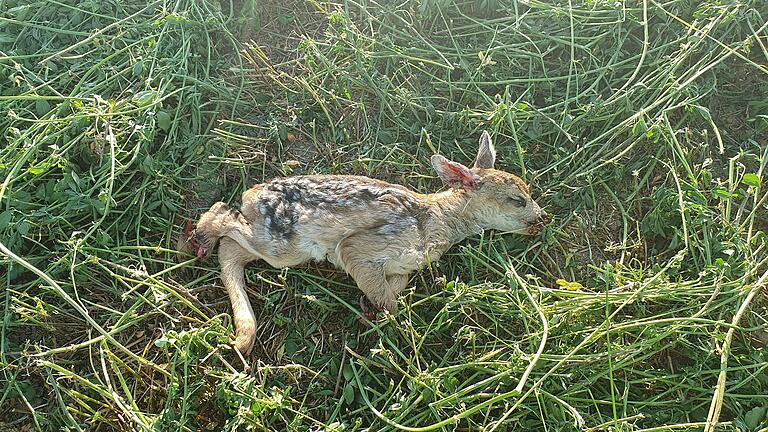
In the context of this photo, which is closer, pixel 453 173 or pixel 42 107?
pixel 453 173

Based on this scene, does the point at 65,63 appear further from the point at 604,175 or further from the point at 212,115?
the point at 604,175

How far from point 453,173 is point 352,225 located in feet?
2.57

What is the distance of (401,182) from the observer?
16.4 ft

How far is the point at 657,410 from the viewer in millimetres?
4043

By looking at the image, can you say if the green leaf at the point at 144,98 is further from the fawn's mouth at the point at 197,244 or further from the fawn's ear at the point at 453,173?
the fawn's ear at the point at 453,173

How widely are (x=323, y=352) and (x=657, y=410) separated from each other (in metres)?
2.01

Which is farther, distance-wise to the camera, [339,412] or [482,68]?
[482,68]

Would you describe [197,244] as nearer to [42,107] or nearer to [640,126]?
[42,107]

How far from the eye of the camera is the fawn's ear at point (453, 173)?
15.2 feet

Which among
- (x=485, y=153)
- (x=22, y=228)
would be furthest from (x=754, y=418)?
(x=22, y=228)

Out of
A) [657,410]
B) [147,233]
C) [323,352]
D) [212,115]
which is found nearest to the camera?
[657,410]

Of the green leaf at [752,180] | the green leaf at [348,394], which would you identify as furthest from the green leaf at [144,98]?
the green leaf at [752,180]

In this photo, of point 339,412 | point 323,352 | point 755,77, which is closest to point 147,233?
point 323,352

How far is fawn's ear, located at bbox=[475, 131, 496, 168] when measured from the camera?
15.6ft
